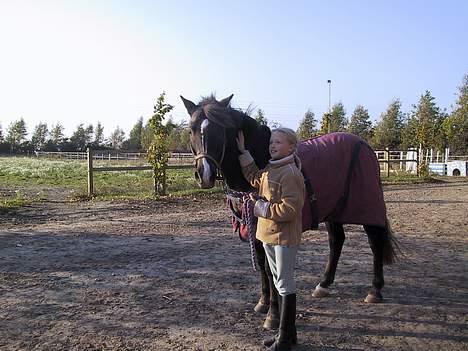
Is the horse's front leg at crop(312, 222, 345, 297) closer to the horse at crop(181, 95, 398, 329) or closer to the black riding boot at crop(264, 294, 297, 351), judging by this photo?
the horse at crop(181, 95, 398, 329)

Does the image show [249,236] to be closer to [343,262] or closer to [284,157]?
[284,157]

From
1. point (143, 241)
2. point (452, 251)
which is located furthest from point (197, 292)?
point (452, 251)

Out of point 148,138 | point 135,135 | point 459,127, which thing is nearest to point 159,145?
point 148,138

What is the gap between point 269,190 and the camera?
121 inches

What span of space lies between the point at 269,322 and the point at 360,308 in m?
1.03

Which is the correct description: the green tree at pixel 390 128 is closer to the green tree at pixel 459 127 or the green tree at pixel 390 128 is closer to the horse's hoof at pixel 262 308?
the green tree at pixel 459 127

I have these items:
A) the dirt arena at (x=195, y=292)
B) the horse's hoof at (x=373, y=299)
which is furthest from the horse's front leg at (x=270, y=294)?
the horse's hoof at (x=373, y=299)

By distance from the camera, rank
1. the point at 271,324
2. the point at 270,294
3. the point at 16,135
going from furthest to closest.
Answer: the point at 16,135
the point at 270,294
the point at 271,324

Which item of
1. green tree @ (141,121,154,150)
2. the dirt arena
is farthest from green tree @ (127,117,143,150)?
the dirt arena

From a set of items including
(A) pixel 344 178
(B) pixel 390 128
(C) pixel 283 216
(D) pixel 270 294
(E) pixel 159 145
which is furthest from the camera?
(B) pixel 390 128

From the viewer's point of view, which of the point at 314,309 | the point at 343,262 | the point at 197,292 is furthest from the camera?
the point at 343,262

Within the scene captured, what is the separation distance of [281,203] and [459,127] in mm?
39104

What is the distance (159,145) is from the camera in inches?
515

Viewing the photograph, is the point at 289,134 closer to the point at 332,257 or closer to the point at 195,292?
the point at 332,257
